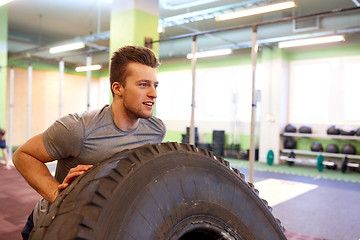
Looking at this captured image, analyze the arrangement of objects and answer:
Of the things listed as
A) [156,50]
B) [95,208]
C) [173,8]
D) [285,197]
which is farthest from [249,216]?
[173,8]

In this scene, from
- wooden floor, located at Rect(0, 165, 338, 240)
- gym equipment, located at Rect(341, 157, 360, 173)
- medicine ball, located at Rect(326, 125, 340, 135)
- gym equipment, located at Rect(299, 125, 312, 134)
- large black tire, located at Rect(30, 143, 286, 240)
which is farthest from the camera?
gym equipment, located at Rect(299, 125, 312, 134)

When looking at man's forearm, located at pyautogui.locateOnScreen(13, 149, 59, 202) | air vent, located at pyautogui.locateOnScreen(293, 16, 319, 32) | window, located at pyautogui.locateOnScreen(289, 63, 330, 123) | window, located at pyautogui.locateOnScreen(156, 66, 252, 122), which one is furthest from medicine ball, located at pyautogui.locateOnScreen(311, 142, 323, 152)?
man's forearm, located at pyautogui.locateOnScreen(13, 149, 59, 202)

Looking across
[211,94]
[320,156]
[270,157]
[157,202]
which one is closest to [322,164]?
[320,156]

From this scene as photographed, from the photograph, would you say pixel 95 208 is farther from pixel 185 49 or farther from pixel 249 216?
pixel 185 49

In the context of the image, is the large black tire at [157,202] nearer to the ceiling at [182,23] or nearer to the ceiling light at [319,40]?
the ceiling at [182,23]

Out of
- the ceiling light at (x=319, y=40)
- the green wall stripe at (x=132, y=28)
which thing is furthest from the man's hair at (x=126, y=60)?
the ceiling light at (x=319, y=40)

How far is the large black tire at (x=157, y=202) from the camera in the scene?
504mm

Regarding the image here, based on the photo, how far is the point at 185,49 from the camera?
884cm

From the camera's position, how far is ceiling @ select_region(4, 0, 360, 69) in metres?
6.13

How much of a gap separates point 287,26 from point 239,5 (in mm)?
2023

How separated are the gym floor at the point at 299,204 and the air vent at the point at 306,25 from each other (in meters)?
3.00

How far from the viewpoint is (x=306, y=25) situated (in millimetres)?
6578

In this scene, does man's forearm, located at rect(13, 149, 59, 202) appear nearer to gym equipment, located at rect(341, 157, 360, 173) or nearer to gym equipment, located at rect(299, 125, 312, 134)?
gym equipment, located at rect(341, 157, 360, 173)

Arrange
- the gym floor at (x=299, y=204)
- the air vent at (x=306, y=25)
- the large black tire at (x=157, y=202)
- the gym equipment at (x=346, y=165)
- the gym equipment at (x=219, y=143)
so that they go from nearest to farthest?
1. the large black tire at (x=157, y=202)
2. the gym floor at (x=299, y=204)
3. the air vent at (x=306, y=25)
4. the gym equipment at (x=346, y=165)
5. the gym equipment at (x=219, y=143)
